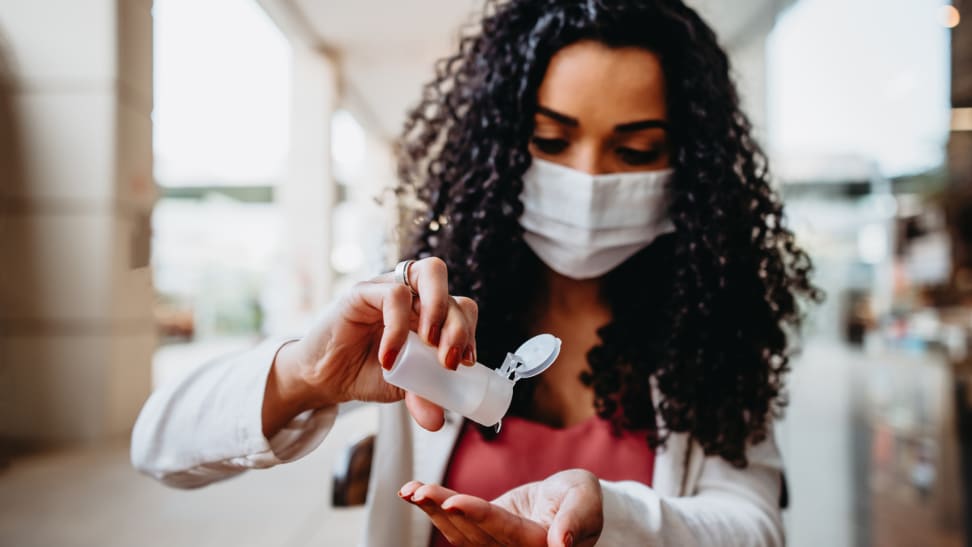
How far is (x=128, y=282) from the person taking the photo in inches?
17.2

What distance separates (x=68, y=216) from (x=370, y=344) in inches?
9.1

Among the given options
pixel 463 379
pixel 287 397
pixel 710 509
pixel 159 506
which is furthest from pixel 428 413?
pixel 710 509

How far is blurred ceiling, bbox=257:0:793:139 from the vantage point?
2.02 feet

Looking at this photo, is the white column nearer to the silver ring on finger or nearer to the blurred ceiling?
the blurred ceiling

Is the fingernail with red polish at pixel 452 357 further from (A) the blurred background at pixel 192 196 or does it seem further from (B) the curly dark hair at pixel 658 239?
(A) the blurred background at pixel 192 196

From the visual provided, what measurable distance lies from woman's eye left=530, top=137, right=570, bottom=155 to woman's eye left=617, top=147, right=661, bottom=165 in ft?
0.17

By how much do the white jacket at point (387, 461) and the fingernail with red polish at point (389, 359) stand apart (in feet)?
0.64

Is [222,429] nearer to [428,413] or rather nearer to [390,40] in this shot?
[428,413]

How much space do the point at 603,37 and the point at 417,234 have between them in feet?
0.79

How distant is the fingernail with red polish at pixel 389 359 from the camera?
401 millimetres

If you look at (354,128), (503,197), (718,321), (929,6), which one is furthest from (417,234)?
(929,6)

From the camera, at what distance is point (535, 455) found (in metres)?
0.63

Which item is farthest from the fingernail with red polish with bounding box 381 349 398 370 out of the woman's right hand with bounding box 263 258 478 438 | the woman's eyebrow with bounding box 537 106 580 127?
the woman's eyebrow with bounding box 537 106 580 127

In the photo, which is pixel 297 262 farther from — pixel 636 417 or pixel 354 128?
pixel 636 417
